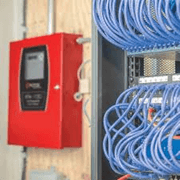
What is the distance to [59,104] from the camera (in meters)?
2.66

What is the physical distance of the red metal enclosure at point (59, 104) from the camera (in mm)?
2656

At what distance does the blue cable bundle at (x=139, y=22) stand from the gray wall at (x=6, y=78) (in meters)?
1.66

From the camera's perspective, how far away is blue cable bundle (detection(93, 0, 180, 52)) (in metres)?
1.42

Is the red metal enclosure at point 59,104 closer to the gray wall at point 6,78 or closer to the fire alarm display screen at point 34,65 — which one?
the fire alarm display screen at point 34,65

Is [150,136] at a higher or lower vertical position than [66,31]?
lower

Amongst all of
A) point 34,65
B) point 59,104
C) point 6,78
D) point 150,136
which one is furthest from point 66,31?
point 150,136

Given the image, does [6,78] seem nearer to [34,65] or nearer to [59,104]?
[34,65]

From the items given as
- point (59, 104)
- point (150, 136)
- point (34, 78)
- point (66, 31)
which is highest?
point (66, 31)

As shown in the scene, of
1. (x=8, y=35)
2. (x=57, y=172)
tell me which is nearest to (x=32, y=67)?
(x=8, y=35)

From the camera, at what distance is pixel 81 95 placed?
8.96 feet

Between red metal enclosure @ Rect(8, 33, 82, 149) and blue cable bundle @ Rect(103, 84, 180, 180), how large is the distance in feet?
3.36

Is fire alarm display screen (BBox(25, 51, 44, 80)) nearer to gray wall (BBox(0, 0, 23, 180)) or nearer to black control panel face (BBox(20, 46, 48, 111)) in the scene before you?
black control panel face (BBox(20, 46, 48, 111))

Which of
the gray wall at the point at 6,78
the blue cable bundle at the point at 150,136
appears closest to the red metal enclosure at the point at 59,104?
the gray wall at the point at 6,78

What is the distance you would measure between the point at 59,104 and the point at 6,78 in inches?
29.6
